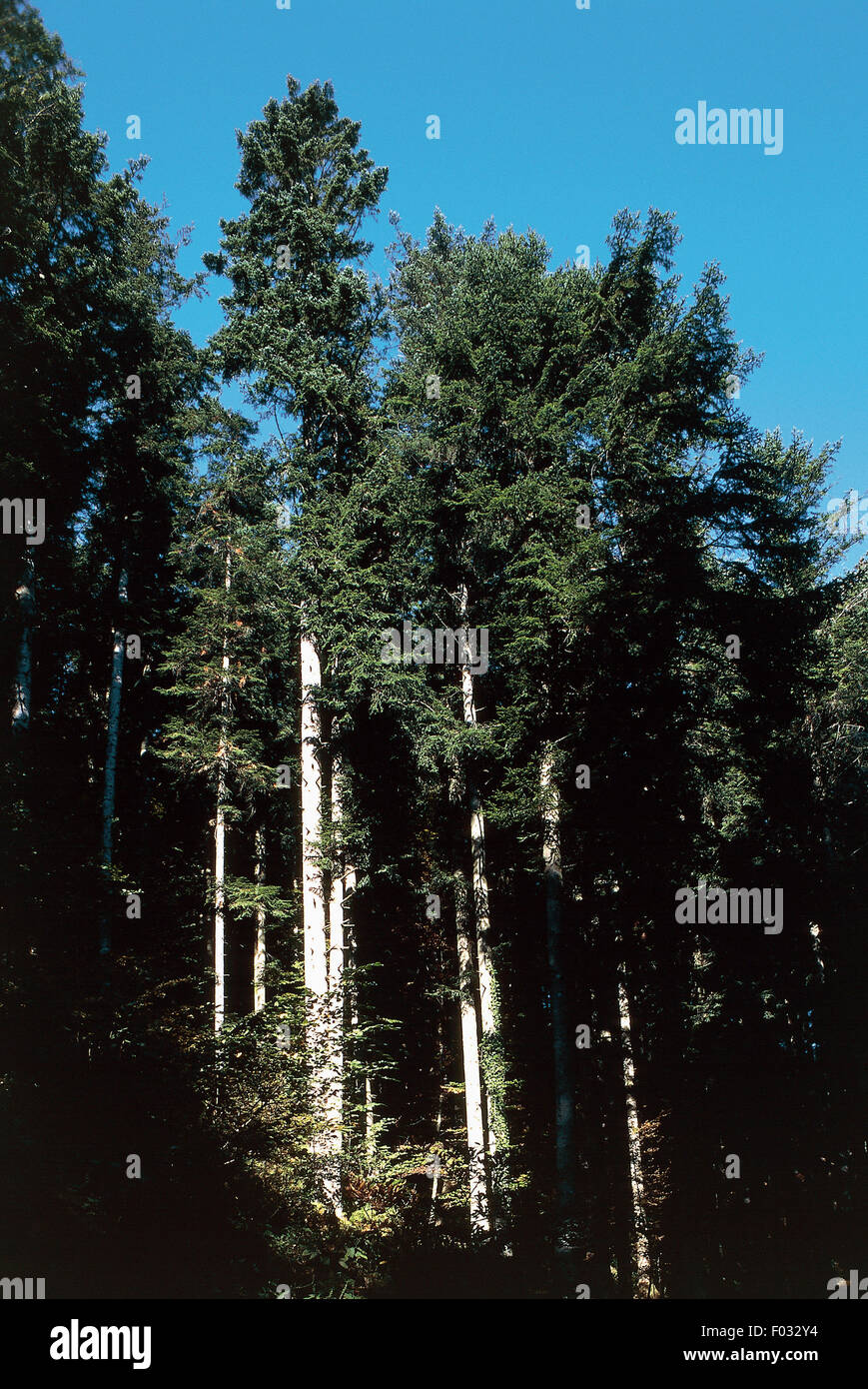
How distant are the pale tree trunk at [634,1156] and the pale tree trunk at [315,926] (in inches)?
239

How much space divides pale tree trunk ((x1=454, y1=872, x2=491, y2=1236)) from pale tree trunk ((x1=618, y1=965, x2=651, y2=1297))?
2956 millimetres

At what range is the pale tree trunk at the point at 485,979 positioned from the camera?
1385 centimetres

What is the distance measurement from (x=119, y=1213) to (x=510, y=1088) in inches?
465

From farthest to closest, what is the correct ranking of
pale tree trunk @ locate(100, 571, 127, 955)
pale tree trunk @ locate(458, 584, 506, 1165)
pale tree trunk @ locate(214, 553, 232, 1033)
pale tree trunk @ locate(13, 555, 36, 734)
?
pale tree trunk @ locate(214, 553, 232, 1033) < pale tree trunk @ locate(100, 571, 127, 955) < pale tree trunk @ locate(13, 555, 36, 734) < pale tree trunk @ locate(458, 584, 506, 1165)

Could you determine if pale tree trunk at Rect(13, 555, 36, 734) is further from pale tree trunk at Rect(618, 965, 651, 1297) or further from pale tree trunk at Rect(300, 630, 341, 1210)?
pale tree trunk at Rect(618, 965, 651, 1297)

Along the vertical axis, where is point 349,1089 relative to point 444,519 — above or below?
below

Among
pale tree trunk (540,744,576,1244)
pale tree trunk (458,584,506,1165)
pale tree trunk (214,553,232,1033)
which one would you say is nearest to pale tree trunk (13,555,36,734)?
pale tree trunk (214,553,232,1033)

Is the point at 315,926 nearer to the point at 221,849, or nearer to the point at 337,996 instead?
the point at 337,996

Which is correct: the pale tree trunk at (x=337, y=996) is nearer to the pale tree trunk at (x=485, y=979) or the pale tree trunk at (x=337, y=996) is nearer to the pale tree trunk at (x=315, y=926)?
the pale tree trunk at (x=315, y=926)

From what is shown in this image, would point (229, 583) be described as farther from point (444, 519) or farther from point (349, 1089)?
point (349, 1089)

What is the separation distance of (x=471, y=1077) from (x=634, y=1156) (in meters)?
3.88

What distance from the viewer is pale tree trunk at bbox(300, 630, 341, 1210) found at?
32.4 feet

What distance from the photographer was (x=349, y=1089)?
11.4 metres
